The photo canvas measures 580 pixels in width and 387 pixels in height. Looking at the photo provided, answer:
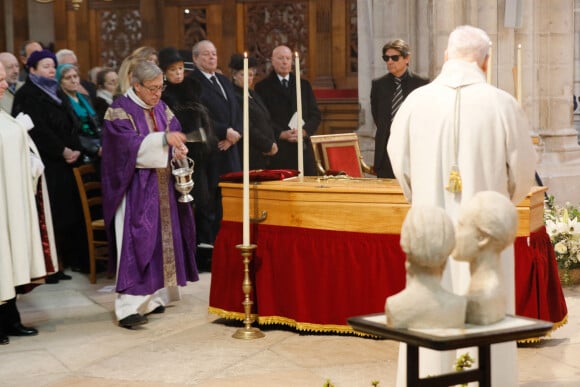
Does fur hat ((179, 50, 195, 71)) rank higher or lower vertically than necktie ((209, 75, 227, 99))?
higher

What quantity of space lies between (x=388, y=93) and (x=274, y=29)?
4833mm

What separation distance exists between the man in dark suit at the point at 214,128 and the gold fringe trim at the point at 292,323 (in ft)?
6.16

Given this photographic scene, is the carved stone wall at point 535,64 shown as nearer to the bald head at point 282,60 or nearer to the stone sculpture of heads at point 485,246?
the bald head at point 282,60

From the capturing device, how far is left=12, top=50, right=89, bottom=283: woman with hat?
27.1 ft

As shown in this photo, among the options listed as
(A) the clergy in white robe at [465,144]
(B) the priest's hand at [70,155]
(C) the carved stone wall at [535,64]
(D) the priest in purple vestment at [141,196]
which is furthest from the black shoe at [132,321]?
(C) the carved stone wall at [535,64]

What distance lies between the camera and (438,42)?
9.43m

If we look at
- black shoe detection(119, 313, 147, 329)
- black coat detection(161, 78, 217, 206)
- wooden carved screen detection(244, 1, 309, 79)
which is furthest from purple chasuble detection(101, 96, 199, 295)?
wooden carved screen detection(244, 1, 309, 79)

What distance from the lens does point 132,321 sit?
22.2 ft

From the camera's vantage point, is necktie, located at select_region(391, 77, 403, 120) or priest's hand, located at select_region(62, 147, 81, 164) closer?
necktie, located at select_region(391, 77, 403, 120)

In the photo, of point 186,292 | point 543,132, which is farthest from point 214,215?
point 543,132

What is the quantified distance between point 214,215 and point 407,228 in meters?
5.66

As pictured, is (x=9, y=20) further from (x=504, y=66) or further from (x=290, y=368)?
(x=290, y=368)

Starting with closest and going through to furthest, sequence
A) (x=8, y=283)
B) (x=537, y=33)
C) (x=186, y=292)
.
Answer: (x=8, y=283), (x=186, y=292), (x=537, y=33)

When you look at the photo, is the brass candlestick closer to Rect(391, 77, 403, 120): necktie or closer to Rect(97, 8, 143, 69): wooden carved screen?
Rect(391, 77, 403, 120): necktie
